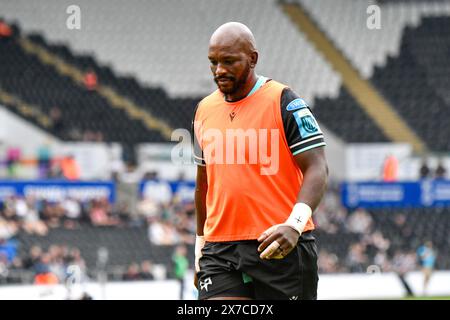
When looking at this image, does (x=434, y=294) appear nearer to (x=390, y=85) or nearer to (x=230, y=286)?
(x=390, y=85)

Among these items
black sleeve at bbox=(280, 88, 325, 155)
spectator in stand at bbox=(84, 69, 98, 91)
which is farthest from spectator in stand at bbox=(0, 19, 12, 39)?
black sleeve at bbox=(280, 88, 325, 155)

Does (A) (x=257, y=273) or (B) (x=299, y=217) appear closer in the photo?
(B) (x=299, y=217)

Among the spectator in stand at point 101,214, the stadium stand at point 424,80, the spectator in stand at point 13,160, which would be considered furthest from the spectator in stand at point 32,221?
the stadium stand at point 424,80

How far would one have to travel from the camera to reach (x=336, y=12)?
79.4 feet

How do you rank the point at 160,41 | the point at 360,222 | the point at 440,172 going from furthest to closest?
the point at 160,41 → the point at 440,172 → the point at 360,222

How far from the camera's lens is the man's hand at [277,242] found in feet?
12.3

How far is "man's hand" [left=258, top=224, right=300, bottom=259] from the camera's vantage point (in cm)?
375

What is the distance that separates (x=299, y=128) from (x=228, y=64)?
0.43m

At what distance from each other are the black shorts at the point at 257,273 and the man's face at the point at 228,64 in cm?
73

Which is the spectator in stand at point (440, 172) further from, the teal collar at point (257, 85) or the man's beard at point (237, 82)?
the man's beard at point (237, 82)

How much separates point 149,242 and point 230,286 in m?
14.5

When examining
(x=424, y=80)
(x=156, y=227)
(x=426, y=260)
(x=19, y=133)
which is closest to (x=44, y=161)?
(x=19, y=133)

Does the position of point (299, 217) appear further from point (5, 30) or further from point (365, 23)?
point (365, 23)

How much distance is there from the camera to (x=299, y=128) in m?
4.04
